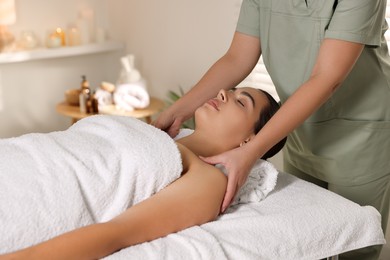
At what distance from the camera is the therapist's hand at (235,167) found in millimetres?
1531

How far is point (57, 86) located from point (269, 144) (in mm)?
2598

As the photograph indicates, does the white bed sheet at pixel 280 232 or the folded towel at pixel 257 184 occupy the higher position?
the folded towel at pixel 257 184

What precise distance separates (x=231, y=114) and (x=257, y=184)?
0.77ft

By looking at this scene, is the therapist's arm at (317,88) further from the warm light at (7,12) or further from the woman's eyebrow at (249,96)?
the warm light at (7,12)

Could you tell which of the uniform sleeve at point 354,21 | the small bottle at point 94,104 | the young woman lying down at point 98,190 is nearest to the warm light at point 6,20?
the small bottle at point 94,104

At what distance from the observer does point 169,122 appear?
195cm

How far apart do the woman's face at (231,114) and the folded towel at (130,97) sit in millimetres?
1500

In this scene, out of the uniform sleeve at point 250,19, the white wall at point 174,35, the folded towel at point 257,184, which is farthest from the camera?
the white wall at point 174,35

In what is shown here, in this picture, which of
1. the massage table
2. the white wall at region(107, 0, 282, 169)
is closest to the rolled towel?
the white wall at region(107, 0, 282, 169)

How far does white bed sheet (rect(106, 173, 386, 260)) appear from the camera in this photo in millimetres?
Answer: 1366

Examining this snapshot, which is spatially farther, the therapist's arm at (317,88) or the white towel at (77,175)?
the therapist's arm at (317,88)

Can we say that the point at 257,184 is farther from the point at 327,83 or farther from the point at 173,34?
the point at 173,34

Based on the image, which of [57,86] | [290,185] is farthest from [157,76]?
[290,185]

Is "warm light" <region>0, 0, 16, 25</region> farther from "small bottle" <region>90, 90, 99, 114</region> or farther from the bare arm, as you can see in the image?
the bare arm
